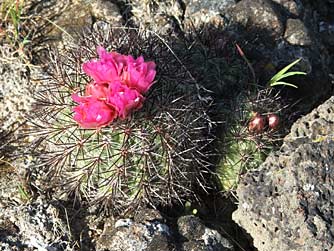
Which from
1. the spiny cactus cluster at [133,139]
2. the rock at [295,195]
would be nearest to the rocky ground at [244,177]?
the rock at [295,195]

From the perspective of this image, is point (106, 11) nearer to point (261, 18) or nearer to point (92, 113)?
point (261, 18)

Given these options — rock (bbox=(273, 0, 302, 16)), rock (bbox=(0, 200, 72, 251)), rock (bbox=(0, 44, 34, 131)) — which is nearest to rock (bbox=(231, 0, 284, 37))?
rock (bbox=(273, 0, 302, 16))

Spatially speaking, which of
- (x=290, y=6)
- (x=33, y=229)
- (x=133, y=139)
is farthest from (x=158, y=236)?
(x=290, y=6)

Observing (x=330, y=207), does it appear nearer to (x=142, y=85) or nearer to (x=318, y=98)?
(x=142, y=85)

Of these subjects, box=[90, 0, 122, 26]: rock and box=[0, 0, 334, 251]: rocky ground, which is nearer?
box=[0, 0, 334, 251]: rocky ground

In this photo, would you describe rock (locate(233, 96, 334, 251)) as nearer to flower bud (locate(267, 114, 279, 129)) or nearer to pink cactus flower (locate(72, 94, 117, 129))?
flower bud (locate(267, 114, 279, 129))

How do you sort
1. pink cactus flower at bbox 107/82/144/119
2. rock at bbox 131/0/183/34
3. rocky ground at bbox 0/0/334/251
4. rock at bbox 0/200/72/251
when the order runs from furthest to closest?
rock at bbox 131/0/183/34
rock at bbox 0/200/72/251
rocky ground at bbox 0/0/334/251
pink cactus flower at bbox 107/82/144/119
